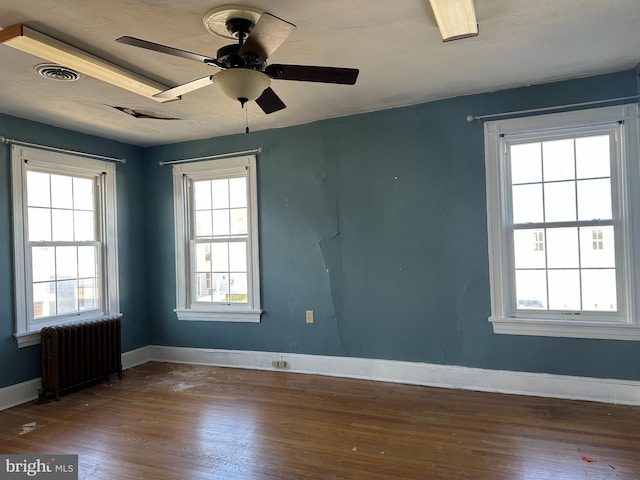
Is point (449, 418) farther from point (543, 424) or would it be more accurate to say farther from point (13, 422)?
point (13, 422)

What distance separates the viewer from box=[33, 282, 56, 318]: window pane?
3.71 meters

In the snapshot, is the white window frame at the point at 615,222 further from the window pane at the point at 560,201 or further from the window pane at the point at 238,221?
the window pane at the point at 238,221

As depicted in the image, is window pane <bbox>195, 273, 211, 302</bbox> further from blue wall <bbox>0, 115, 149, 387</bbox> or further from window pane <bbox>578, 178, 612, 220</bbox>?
window pane <bbox>578, 178, 612, 220</bbox>

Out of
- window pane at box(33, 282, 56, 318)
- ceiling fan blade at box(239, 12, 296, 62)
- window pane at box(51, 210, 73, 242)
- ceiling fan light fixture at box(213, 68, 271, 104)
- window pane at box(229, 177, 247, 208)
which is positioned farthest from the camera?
window pane at box(229, 177, 247, 208)

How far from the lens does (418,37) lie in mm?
2436

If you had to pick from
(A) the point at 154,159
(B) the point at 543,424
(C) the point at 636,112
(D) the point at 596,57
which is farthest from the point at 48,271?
(C) the point at 636,112

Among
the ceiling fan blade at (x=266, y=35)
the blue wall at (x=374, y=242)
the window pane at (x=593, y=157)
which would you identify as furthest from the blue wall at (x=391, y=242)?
the ceiling fan blade at (x=266, y=35)

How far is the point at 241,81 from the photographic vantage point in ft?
6.44

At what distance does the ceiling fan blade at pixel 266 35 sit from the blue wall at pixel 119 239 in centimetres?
283

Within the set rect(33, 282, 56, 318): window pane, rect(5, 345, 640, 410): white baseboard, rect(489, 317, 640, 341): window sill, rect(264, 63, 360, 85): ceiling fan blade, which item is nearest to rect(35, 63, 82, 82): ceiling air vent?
rect(264, 63, 360, 85): ceiling fan blade

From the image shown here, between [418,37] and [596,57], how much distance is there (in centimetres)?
135

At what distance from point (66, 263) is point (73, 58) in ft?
7.52

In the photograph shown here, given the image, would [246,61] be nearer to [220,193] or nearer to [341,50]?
[341,50]

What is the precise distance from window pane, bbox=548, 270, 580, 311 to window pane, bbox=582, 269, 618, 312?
0.05 metres
